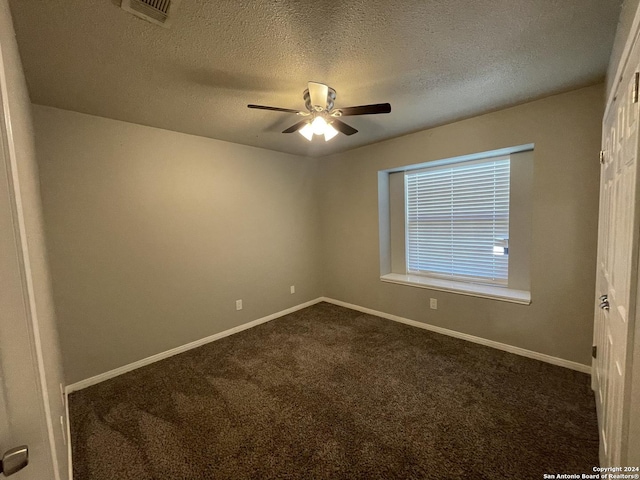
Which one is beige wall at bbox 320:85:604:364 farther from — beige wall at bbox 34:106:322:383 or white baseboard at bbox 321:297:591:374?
beige wall at bbox 34:106:322:383

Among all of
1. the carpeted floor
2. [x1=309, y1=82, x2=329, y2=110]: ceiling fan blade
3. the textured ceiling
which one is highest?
the textured ceiling

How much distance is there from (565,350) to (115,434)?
364 cm

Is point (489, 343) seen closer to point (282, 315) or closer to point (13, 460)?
point (282, 315)

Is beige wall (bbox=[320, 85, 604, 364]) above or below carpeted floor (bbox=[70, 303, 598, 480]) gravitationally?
above

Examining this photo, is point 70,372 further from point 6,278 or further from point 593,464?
point 593,464

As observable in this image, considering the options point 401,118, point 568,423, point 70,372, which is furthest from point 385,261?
point 70,372

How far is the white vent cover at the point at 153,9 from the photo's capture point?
1188 mm

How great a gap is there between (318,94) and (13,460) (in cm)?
206

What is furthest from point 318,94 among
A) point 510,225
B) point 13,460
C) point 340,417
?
point 510,225

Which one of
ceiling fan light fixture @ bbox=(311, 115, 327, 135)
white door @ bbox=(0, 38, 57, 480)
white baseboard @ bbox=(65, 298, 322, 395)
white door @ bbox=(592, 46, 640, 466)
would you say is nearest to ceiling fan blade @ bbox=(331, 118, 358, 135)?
ceiling fan light fixture @ bbox=(311, 115, 327, 135)

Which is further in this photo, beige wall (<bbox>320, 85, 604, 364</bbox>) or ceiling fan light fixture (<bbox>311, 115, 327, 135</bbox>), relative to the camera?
beige wall (<bbox>320, 85, 604, 364</bbox>)

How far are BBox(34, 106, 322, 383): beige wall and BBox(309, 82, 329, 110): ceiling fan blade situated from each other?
1.73 metres

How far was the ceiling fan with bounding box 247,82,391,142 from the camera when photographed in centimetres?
176

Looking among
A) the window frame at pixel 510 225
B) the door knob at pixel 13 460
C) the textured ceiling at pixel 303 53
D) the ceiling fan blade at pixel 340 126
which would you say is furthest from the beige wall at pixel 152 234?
the door knob at pixel 13 460
